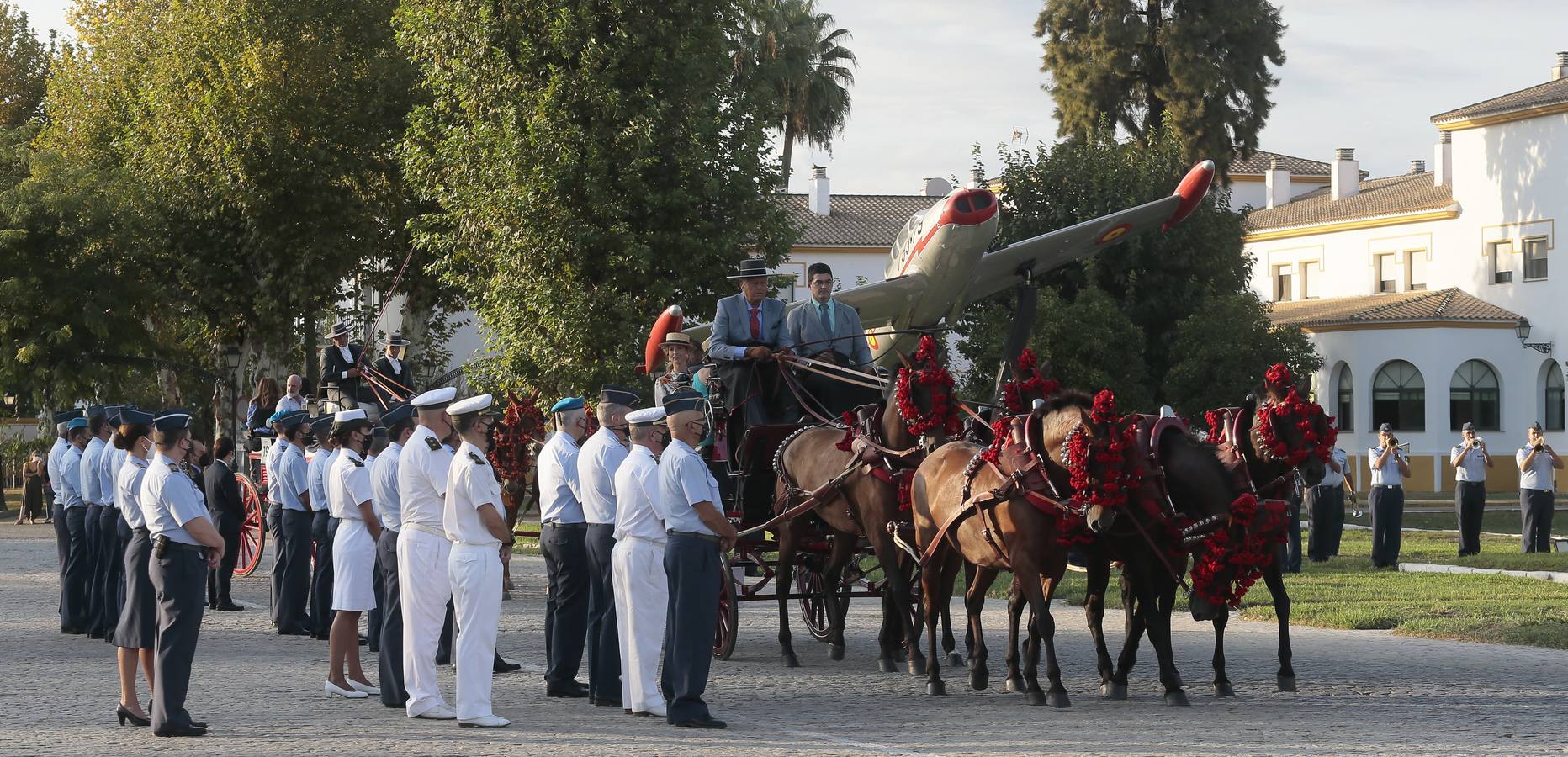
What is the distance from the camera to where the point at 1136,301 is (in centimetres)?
3784

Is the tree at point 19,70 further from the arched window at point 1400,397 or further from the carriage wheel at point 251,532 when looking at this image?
the arched window at point 1400,397

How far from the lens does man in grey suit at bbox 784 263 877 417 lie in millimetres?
13000

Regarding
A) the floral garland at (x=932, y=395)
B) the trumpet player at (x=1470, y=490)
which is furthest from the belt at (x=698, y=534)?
the trumpet player at (x=1470, y=490)

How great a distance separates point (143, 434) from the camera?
991cm

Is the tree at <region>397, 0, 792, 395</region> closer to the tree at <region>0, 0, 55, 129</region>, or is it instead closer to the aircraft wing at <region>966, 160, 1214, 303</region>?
the aircraft wing at <region>966, 160, 1214, 303</region>

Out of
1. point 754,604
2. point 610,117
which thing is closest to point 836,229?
point 610,117

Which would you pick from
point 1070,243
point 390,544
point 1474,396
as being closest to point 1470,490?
point 1070,243

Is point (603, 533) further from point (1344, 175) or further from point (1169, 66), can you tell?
point (1344, 175)

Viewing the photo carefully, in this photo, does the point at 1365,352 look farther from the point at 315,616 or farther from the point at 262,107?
the point at 315,616

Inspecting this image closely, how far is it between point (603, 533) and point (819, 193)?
64164 mm

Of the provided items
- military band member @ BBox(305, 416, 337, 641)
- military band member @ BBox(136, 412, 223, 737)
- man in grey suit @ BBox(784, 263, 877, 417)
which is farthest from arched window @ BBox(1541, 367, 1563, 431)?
military band member @ BBox(136, 412, 223, 737)

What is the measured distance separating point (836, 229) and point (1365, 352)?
87.3ft

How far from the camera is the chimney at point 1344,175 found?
63375 millimetres

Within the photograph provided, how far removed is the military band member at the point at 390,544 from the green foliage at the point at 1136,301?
2433cm
